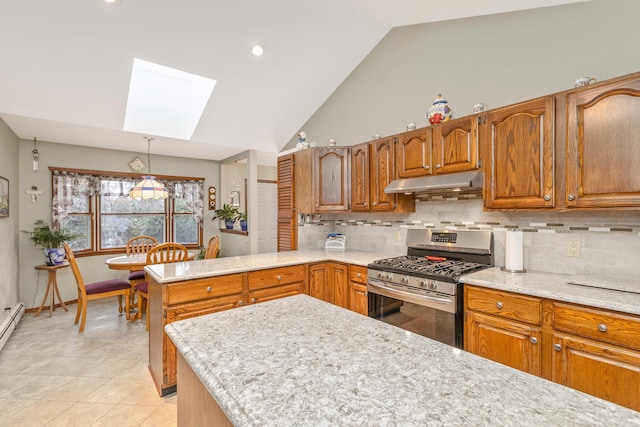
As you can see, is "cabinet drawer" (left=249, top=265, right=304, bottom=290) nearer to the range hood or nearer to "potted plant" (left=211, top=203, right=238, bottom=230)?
the range hood

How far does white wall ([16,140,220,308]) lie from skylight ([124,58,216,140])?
148 cm

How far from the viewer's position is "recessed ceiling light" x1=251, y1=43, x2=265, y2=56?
3135 mm

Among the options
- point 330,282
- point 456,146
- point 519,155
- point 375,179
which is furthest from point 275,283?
point 519,155

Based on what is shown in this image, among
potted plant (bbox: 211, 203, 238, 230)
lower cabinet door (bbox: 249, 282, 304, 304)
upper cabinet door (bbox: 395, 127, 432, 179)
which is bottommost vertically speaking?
lower cabinet door (bbox: 249, 282, 304, 304)

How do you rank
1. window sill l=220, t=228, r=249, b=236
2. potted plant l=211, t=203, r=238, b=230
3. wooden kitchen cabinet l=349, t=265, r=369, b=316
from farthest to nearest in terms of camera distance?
potted plant l=211, t=203, r=238, b=230 → window sill l=220, t=228, r=249, b=236 → wooden kitchen cabinet l=349, t=265, r=369, b=316

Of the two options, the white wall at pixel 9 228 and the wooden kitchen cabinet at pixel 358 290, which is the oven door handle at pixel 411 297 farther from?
the white wall at pixel 9 228

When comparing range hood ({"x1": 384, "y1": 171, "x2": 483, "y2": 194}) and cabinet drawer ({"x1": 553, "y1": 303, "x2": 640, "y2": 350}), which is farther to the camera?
range hood ({"x1": 384, "y1": 171, "x2": 483, "y2": 194})

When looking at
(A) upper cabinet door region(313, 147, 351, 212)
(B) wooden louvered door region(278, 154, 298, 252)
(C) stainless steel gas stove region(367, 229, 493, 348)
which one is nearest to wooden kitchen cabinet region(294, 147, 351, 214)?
(A) upper cabinet door region(313, 147, 351, 212)

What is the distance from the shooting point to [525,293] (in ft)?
6.02

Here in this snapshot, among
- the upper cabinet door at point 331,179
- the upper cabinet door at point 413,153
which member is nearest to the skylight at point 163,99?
the upper cabinet door at point 331,179

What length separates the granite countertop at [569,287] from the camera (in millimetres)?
1571

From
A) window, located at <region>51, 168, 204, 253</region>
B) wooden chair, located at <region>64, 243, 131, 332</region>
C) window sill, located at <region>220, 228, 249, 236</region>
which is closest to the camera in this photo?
wooden chair, located at <region>64, 243, 131, 332</region>

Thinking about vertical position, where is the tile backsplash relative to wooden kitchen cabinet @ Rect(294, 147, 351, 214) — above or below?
below

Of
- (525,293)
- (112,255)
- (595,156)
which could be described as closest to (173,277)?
(525,293)
